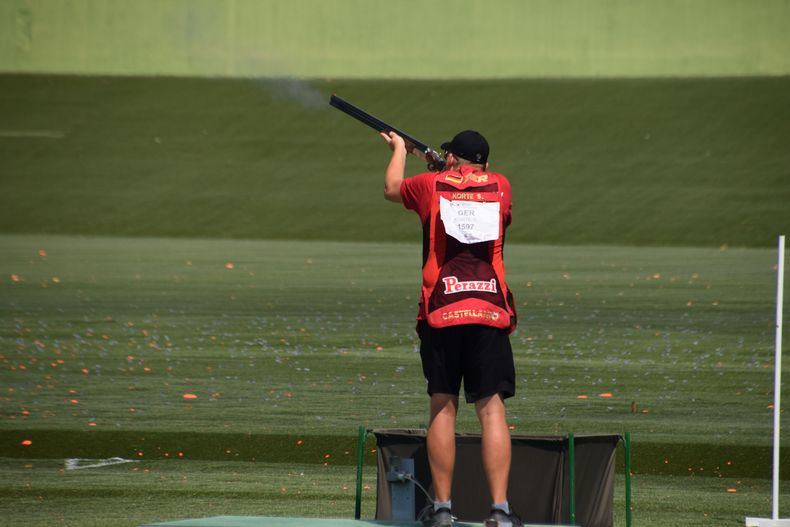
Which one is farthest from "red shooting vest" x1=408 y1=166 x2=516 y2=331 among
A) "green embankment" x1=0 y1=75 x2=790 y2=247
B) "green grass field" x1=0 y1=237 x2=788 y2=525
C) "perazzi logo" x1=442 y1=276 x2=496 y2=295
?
"green embankment" x1=0 y1=75 x2=790 y2=247

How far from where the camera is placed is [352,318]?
65.7 feet

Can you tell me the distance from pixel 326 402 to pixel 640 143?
43.4 metres

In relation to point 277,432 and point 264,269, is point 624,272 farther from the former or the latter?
point 277,432

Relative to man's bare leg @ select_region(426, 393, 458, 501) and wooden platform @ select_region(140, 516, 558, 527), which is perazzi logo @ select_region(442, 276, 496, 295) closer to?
man's bare leg @ select_region(426, 393, 458, 501)

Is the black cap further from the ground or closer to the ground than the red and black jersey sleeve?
further from the ground

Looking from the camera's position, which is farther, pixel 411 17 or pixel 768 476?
pixel 411 17

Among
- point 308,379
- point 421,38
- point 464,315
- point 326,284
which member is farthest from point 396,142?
point 421,38

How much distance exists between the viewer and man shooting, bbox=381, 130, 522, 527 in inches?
250

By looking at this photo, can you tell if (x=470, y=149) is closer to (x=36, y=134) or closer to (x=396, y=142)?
(x=396, y=142)

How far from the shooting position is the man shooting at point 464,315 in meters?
6.35

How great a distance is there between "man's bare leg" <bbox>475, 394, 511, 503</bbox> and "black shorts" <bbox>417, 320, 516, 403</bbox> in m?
0.07

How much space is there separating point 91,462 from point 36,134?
5062cm

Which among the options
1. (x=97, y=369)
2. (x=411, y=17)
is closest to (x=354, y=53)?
(x=411, y=17)

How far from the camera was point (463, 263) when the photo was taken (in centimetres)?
644
